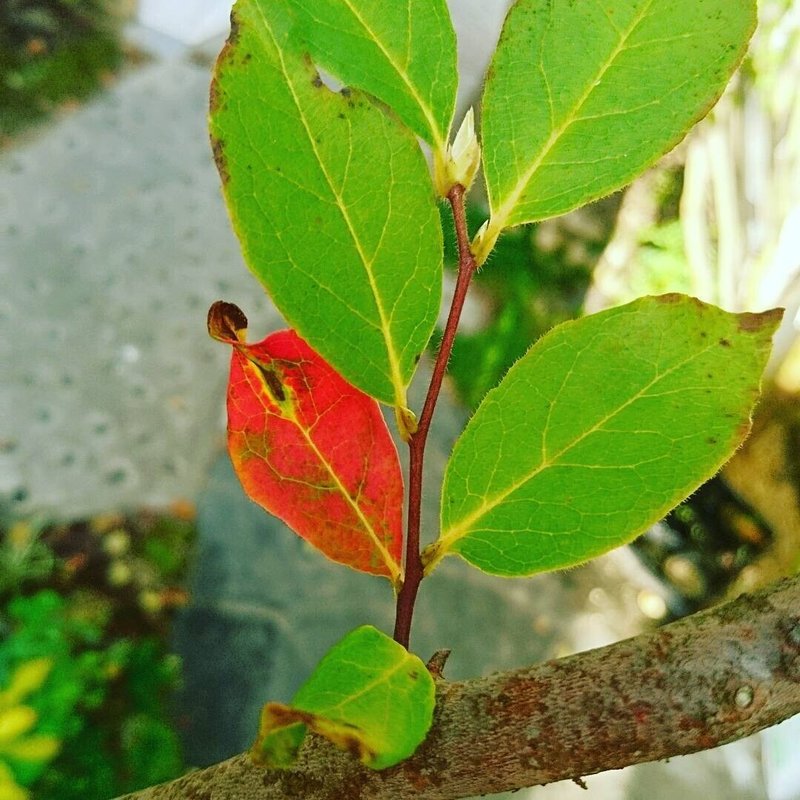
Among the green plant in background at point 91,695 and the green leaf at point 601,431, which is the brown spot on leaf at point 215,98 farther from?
the green plant in background at point 91,695

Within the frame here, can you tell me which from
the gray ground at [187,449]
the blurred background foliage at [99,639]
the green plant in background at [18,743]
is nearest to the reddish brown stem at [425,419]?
the green plant in background at [18,743]

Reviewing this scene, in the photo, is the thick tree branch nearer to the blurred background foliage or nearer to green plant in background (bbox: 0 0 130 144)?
the blurred background foliage

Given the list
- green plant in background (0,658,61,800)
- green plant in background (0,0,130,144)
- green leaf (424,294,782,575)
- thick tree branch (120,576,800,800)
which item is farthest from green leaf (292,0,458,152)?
green plant in background (0,0,130,144)

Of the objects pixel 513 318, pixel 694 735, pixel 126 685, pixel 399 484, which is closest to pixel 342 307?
pixel 399 484

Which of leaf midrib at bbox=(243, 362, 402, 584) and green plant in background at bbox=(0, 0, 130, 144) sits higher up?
leaf midrib at bbox=(243, 362, 402, 584)

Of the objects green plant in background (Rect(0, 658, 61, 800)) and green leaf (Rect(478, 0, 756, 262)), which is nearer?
green leaf (Rect(478, 0, 756, 262))

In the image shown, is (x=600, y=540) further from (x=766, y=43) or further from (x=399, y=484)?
(x=766, y=43)

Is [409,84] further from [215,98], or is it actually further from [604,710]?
[604,710]
